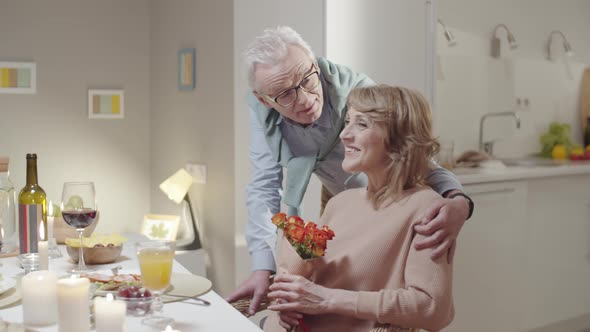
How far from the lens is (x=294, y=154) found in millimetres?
2238

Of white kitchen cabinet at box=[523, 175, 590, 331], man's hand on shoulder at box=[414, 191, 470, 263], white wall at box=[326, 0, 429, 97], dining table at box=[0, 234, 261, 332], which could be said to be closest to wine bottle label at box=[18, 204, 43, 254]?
dining table at box=[0, 234, 261, 332]

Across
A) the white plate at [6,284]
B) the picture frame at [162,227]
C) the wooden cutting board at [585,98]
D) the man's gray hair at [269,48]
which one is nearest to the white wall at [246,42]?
the picture frame at [162,227]

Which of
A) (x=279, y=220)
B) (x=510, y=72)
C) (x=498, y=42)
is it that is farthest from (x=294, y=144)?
(x=510, y=72)

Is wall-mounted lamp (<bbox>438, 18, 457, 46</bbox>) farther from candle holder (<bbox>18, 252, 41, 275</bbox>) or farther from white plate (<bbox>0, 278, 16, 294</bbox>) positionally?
white plate (<bbox>0, 278, 16, 294</bbox>)

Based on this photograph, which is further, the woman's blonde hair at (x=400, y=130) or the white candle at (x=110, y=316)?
the woman's blonde hair at (x=400, y=130)

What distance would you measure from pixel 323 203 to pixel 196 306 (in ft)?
2.75

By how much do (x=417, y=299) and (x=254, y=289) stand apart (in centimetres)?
56

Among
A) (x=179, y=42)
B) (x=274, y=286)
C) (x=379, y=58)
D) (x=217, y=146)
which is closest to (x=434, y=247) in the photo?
(x=274, y=286)

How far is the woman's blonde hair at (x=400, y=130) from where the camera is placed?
70.2 inches

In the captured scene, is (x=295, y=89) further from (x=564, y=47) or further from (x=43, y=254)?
(x=564, y=47)

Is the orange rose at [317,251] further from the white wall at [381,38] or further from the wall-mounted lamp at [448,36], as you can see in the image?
the wall-mounted lamp at [448,36]

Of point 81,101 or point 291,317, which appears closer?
point 291,317

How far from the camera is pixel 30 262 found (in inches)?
76.0

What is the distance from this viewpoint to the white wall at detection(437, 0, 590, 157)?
431 centimetres
